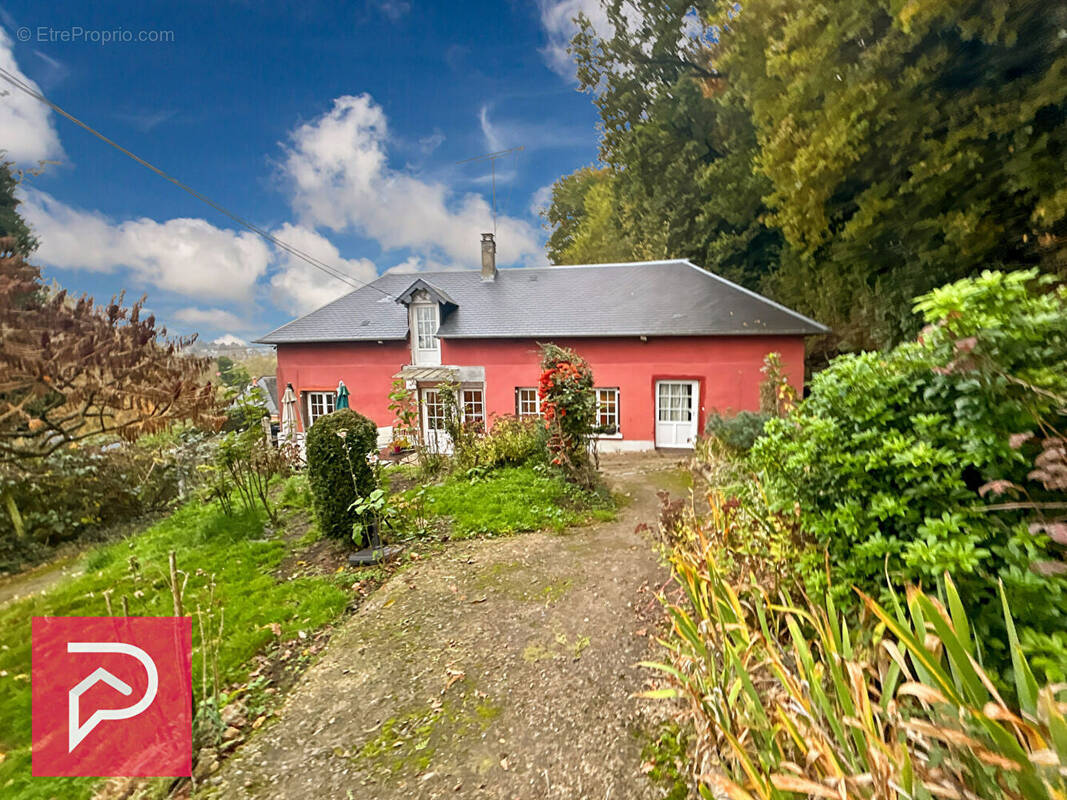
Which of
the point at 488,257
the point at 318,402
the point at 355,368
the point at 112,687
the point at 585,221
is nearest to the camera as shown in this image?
the point at 112,687

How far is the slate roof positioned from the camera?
10.3 m

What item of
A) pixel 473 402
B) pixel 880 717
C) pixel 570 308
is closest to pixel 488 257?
pixel 570 308

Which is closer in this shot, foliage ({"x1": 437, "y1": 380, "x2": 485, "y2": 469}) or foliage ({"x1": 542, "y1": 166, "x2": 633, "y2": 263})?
foliage ({"x1": 437, "y1": 380, "x2": 485, "y2": 469})

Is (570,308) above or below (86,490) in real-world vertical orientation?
above

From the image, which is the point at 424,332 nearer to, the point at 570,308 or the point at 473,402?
the point at 473,402

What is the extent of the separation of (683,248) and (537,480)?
1170 centimetres

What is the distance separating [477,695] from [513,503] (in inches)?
122

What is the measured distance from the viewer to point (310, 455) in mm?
4789

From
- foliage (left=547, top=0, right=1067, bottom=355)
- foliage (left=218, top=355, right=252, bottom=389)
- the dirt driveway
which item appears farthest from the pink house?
foliage (left=218, top=355, right=252, bottom=389)

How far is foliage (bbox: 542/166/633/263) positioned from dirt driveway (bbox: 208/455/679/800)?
62.5 ft

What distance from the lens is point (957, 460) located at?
1.63m

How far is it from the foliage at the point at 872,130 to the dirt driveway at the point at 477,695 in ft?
26.4

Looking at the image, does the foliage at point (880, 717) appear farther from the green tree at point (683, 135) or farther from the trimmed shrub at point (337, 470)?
the green tree at point (683, 135)

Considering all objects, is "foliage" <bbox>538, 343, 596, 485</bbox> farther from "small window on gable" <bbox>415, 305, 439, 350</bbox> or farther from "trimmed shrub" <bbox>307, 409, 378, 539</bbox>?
"small window on gable" <bbox>415, 305, 439, 350</bbox>
